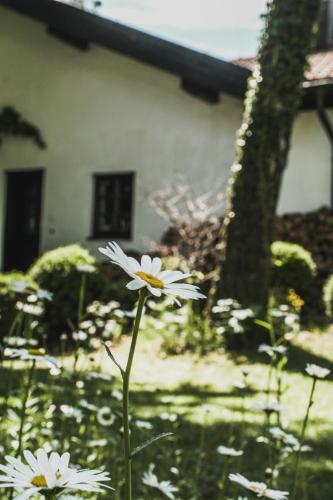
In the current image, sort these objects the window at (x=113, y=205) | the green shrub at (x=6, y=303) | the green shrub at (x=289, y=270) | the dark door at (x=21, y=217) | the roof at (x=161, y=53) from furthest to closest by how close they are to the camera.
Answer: the dark door at (x=21, y=217) → the window at (x=113, y=205) → the roof at (x=161, y=53) → the green shrub at (x=289, y=270) → the green shrub at (x=6, y=303)

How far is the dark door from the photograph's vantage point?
42.4 feet

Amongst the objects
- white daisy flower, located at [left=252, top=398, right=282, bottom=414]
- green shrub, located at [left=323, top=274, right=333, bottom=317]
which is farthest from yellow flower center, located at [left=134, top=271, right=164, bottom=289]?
green shrub, located at [left=323, top=274, right=333, bottom=317]

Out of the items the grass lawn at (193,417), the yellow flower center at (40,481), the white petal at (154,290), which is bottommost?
the grass lawn at (193,417)

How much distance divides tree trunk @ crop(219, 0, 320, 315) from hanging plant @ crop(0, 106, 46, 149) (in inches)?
251

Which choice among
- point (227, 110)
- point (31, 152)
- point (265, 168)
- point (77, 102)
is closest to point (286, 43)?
point (265, 168)

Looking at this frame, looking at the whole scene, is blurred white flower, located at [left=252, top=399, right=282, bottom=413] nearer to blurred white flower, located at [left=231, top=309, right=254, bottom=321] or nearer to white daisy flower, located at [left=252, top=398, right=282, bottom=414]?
white daisy flower, located at [left=252, top=398, right=282, bottom=414]

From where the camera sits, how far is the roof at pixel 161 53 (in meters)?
9.82

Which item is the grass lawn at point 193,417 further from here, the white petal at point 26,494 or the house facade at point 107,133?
the house facade at point 107,133

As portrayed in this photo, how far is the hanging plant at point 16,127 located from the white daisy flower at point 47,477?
40.1 ft

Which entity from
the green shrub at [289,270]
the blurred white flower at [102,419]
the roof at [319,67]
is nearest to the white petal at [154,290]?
the blurred white flower at [102,419]

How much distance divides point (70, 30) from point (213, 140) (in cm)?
318

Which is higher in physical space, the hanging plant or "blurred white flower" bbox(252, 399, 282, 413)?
the hanging plant

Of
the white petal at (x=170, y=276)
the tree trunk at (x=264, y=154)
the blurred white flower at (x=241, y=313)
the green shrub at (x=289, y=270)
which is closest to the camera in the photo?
the white petal at (x=170, y=276)

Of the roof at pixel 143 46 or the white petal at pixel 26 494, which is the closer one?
the white petal at pixel 26 494
